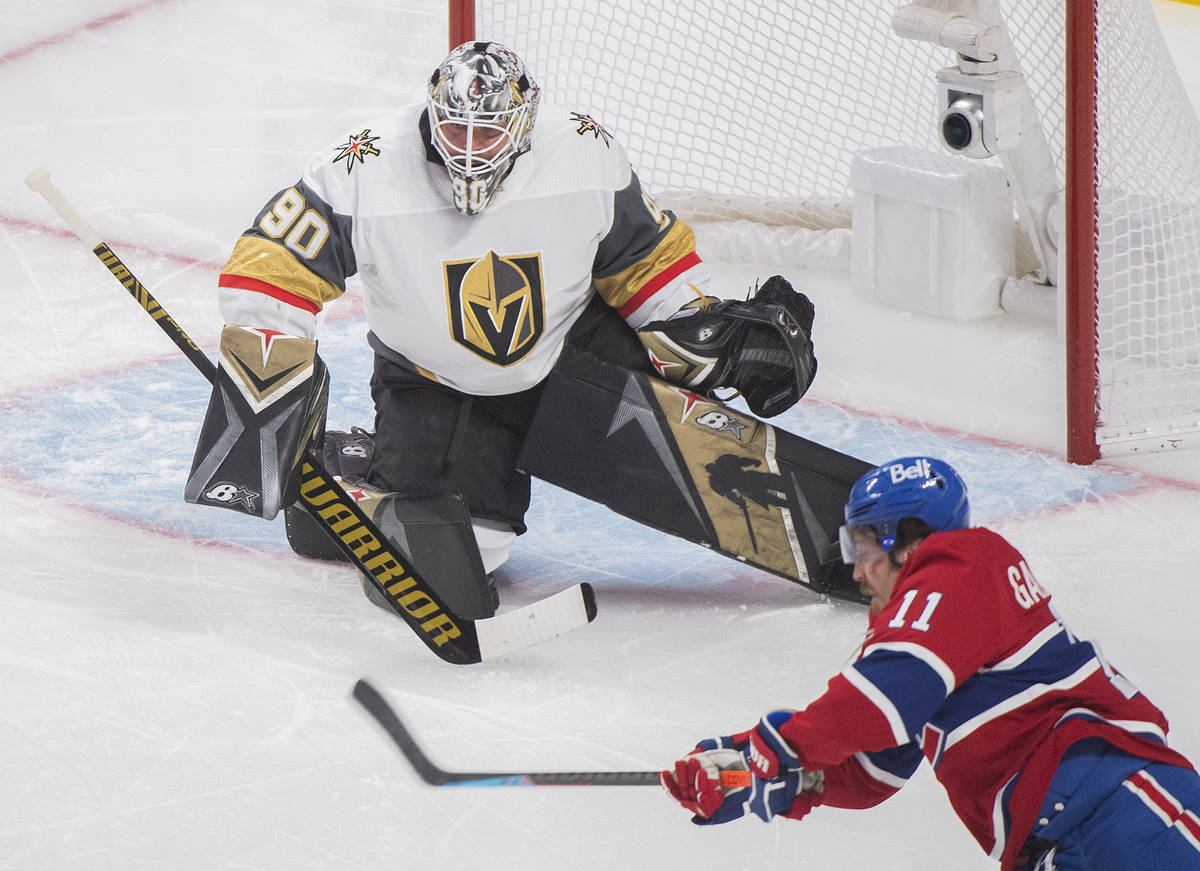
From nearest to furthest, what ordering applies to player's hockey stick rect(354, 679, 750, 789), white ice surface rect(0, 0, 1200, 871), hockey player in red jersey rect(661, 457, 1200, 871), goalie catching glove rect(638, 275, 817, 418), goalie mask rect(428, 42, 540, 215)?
1. hockey player in red jersey rect(661, 457, 1200, 871)
2. player's hockey stick rect(354, 679, 750, 789)
3. white ice surface rect(0, 0, 1200, 871)
4. goalie mask rect(428, 42, 540, 215)
5. goalie catching glove rect(638, 275, 817, 418)

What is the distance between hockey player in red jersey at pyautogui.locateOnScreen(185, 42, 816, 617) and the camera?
279 centimetres

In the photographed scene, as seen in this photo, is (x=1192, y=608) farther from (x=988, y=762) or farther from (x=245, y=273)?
(x=245, y=273)

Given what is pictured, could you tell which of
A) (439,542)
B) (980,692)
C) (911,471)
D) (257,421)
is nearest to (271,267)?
(257,421)

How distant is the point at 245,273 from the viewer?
2842mm

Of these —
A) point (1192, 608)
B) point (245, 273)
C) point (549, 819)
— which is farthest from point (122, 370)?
point (1192, 608)

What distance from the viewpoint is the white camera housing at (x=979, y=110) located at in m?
3.56

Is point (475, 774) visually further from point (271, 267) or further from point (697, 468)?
point (271, 267)

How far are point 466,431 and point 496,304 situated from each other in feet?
0.91

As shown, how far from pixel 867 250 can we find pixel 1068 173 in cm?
92

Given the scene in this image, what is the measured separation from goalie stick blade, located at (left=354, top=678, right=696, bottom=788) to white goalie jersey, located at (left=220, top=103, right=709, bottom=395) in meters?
0.62

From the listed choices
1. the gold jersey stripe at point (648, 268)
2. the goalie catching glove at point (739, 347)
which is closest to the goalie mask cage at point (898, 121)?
the goalie catching glove at point (739, 347)

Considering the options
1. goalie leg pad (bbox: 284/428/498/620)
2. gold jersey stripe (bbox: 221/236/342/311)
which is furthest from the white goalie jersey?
goalie leg pad (bbox: 284/428/498/620)

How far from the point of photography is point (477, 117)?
276cm

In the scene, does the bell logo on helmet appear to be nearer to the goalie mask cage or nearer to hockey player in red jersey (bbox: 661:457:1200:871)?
hockey player in red jersey (bbox: 661:457:1200:871)
